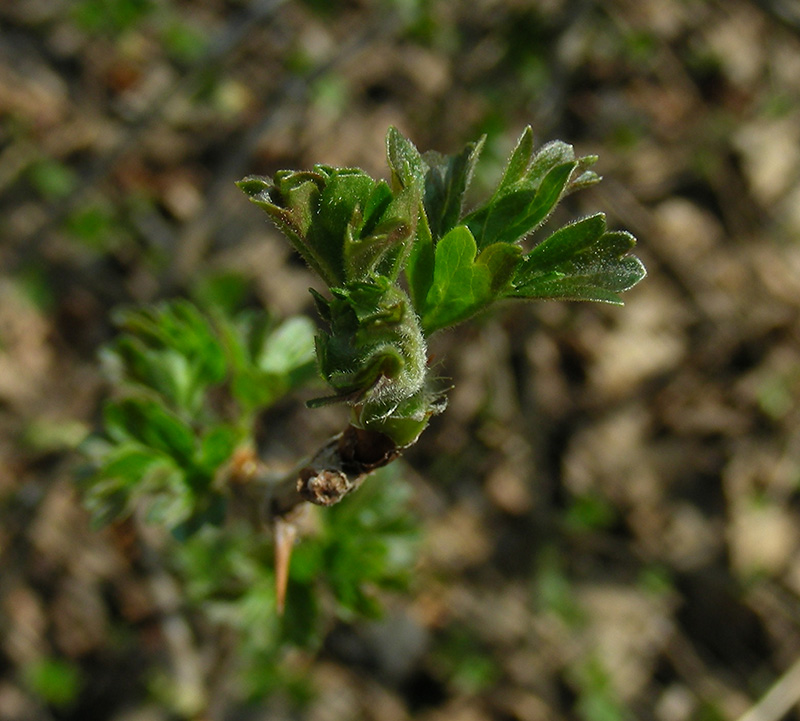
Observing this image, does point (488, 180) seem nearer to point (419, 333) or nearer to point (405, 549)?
point (405, 549)

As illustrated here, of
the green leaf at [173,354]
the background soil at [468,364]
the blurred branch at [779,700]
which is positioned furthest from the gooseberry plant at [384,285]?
the blurred branch at [779,700]

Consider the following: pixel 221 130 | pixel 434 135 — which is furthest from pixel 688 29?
pixel 221 130

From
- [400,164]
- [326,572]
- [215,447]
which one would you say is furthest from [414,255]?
[326,572]

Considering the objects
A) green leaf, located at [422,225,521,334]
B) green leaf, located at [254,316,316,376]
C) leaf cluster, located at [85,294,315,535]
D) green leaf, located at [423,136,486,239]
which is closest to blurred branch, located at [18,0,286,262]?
leaf cluster, located at [85,294,315,535]

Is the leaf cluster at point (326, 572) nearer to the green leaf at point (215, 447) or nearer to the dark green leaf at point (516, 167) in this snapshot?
the green leaf at point (215, 447)

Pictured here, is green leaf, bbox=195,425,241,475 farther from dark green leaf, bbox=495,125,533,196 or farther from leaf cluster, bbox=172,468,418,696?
dark green leaf, bbox=495,125,533,196
